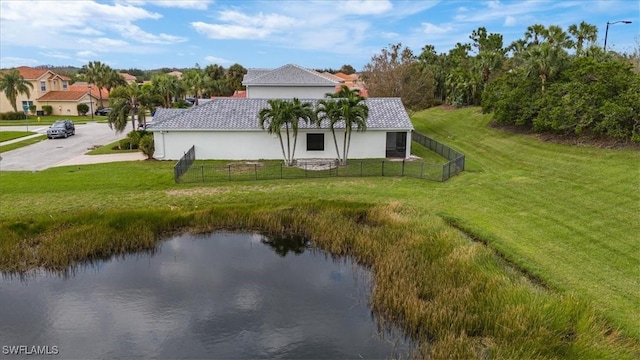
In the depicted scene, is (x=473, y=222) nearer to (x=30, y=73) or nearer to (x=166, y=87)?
(x=166, y=87)

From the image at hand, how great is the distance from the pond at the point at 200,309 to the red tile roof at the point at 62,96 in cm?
6434

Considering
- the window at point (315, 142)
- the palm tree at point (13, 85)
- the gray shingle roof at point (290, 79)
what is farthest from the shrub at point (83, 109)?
the window at point (315, 142)

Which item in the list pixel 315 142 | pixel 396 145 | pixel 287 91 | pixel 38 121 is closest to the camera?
pixel 315 142

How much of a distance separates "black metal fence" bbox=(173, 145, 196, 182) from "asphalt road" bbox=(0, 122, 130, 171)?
9.00 metres

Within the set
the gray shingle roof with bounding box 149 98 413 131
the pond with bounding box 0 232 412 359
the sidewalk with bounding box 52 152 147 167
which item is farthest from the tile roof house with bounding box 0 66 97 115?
the pond with bounding box 0 232 412 359

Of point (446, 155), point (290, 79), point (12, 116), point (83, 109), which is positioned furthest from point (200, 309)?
point (83, 109)

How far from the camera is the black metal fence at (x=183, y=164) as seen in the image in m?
22.9

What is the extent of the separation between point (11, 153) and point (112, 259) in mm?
24175

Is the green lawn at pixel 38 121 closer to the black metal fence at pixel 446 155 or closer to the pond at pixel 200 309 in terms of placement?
the black metal fence at pixel 446 155

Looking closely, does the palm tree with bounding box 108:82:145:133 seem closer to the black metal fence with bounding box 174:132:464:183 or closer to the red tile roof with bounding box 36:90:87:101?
the black metal fence with bounding box 174:132:464:183

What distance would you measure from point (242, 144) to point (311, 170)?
6.20 m

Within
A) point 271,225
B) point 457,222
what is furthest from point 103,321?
point 457,222

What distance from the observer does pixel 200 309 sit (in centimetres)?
1189

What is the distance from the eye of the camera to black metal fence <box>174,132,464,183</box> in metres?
23.8
